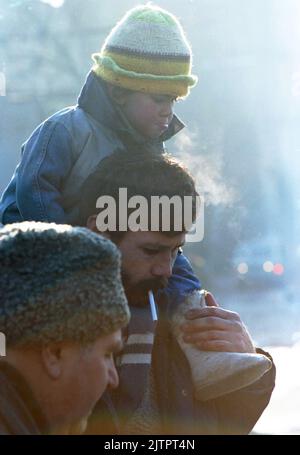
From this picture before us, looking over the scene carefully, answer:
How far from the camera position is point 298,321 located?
45.4 feet

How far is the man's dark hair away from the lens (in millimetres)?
3029

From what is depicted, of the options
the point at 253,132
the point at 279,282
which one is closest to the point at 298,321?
the point at 279,282

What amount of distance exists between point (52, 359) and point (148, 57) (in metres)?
1.72

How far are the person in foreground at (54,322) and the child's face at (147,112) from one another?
138cm

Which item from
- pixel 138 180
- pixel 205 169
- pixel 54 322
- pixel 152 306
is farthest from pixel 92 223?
pixel 205 169

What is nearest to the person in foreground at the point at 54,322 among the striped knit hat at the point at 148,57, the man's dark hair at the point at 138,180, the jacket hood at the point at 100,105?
the man's dark hair at the point at 138,180

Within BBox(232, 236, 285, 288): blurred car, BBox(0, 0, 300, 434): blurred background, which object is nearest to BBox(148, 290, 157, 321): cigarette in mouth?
BBox(0, 0, 300, 434): blurred background

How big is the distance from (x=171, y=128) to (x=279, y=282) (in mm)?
13168

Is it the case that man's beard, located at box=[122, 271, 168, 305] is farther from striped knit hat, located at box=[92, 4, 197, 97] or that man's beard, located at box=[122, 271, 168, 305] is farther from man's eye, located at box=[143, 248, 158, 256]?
striped knit hat, located at box=[92, 4, 197, 97]

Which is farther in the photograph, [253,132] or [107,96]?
[253,132]

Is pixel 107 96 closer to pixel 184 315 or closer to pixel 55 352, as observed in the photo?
pixel 184 315

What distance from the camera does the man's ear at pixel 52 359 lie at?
7.19 ft

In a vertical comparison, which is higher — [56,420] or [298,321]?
[298,321]

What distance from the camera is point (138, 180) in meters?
3.04
